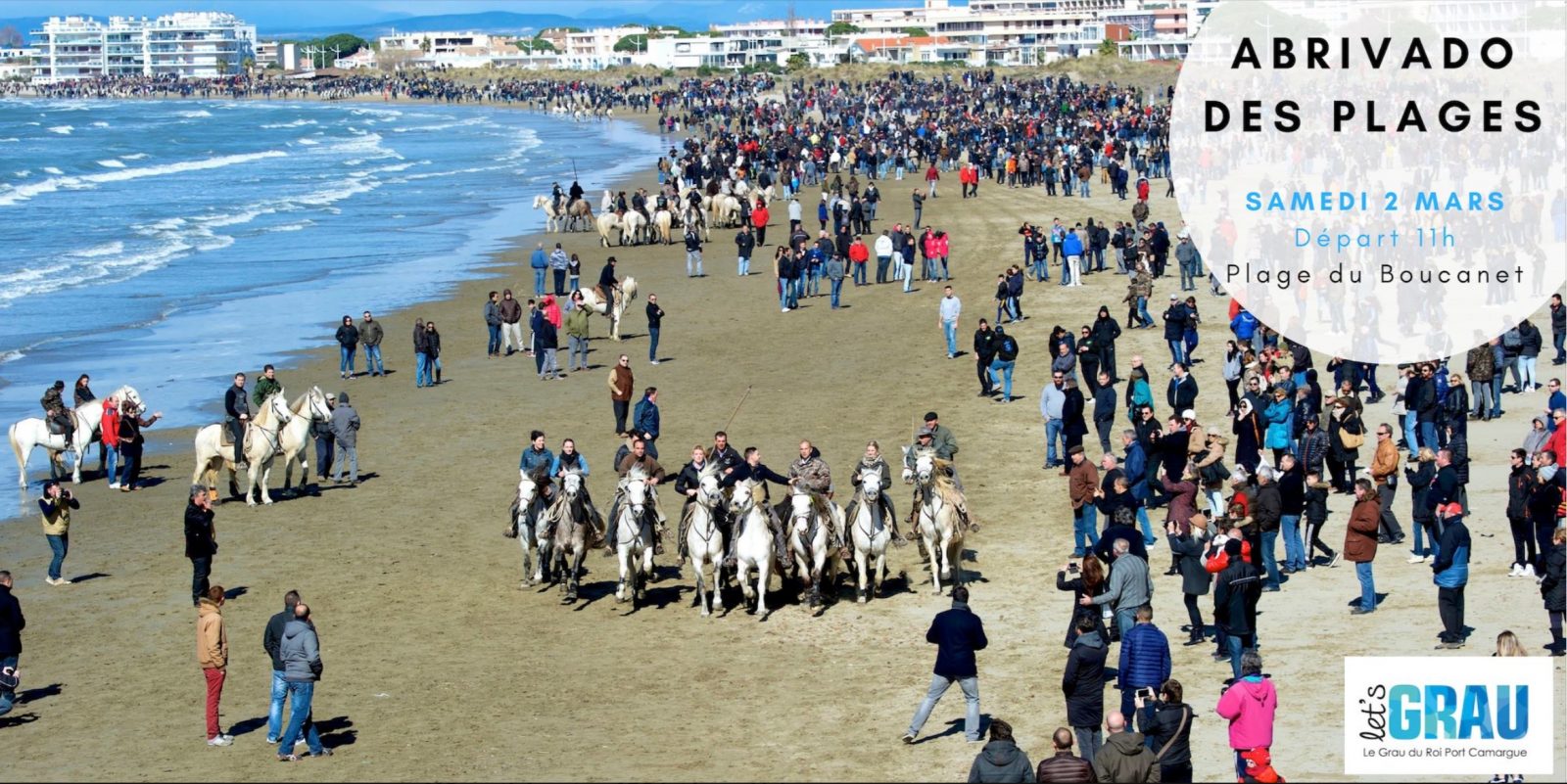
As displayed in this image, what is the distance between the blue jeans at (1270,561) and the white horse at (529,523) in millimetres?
7123

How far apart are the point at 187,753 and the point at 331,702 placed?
4.85 feet

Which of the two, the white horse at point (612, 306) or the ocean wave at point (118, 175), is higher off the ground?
the ocean wave at point (118, 175)

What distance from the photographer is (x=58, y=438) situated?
84.2 ft

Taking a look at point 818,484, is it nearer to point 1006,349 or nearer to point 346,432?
point 346,432

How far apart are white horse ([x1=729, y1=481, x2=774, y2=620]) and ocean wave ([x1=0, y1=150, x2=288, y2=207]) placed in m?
65.2

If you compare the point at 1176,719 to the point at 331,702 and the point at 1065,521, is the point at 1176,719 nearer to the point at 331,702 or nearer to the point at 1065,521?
the point at 331,702

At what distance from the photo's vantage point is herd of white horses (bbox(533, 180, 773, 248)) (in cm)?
5069

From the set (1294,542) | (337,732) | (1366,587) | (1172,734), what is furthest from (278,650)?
(1294,542)

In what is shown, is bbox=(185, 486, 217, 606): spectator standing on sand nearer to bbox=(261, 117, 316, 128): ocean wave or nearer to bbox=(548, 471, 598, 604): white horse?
bbox=(548, 471, 598, 604): white horse

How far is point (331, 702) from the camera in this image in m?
16.5

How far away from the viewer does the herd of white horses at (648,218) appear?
5069 cm

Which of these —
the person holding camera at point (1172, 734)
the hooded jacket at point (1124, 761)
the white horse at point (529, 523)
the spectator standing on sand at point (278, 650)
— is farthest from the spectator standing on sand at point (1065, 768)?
the white horse at point (529, 523)

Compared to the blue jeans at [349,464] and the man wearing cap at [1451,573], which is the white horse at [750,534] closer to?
the man wearing cap at [1451,573]

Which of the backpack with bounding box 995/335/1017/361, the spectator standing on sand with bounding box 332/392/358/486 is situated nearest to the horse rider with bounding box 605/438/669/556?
the spectator standing on sand with bounding box 332/392/358/486
